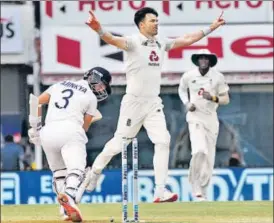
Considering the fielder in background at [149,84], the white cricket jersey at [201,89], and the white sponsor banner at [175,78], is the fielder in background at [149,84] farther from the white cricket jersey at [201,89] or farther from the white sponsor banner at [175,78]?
the white sponsor banner at [175,78]

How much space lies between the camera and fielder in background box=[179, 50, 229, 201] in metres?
19.2

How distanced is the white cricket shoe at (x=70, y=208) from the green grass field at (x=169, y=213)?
0.46 m

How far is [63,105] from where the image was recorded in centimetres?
1475

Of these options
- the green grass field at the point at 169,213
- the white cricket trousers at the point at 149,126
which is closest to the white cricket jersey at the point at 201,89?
the green grass field at the point at 169,213

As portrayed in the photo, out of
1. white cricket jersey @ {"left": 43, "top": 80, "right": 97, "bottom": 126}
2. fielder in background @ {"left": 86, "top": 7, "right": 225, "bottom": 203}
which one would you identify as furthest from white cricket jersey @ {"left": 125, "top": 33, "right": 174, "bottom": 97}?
white cricket jersey @ {"left": 43, "top": 80, "right": 97, "bottom": 126}

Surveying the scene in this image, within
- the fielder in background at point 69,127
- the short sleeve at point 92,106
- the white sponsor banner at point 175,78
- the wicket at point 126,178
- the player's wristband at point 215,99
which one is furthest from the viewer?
the white sponsor banner at point 175,78

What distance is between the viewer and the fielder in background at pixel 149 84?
16562 millimetres

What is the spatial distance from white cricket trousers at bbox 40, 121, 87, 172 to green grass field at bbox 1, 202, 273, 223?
0.62 metres

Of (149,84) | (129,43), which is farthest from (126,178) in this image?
(149,84)

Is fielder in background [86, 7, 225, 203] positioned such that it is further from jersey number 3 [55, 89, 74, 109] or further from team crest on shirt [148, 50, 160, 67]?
jersey number 3 [55, 89, 74, 109]

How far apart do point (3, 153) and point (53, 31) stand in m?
2.65

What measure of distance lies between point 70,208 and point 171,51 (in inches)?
522

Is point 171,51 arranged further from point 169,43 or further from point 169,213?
point 169,213

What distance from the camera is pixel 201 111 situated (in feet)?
63.4
